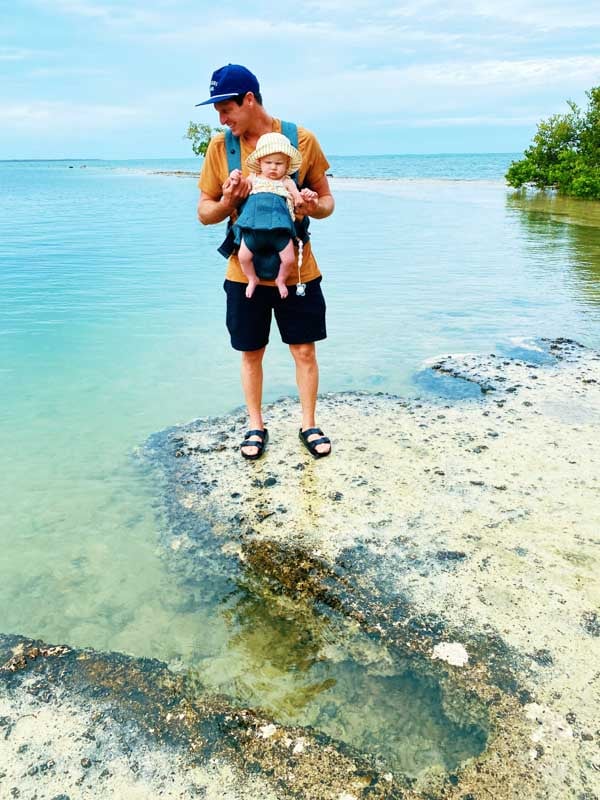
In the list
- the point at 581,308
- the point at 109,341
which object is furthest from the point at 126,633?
the point at 581,308

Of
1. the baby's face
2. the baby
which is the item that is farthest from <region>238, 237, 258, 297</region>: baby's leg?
the baby's face

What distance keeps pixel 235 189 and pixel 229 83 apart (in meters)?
0.49

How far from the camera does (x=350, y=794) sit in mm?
1729

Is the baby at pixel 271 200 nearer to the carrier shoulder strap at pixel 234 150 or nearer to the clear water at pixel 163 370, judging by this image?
the carrier shoulder strap at pixel 234 150

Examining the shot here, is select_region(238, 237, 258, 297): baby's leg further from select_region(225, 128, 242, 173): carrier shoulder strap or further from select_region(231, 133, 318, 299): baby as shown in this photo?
select_region(225, 128, 242, 173): carrier shoulder strap

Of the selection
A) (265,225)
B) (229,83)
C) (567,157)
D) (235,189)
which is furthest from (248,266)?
(567,157)

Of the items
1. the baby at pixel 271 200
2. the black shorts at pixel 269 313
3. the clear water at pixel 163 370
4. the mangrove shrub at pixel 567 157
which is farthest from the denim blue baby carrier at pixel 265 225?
the mangrove shrub at pixel 567 157

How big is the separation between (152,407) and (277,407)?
954mm

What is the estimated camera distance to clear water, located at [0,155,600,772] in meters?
2.31

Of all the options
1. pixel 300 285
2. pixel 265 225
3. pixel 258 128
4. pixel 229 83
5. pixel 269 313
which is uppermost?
pixel 229 83

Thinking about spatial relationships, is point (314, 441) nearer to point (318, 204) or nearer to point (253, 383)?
point (253, 383)

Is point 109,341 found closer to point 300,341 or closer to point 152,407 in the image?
point 152,407

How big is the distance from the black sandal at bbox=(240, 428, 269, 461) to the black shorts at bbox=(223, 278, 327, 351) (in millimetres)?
566

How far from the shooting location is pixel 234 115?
3.03 metres
